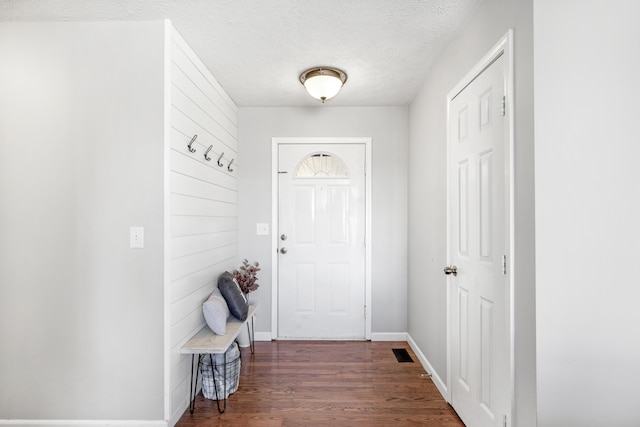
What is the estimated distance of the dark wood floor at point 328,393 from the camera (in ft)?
6.93

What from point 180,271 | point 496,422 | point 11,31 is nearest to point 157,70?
point 11,31

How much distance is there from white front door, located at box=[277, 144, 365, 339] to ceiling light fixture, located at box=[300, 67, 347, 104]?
0.87 meters

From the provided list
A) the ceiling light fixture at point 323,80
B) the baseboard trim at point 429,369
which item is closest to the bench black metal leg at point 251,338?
the baseboard trim at point 429,369

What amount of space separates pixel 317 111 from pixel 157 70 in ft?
6.08

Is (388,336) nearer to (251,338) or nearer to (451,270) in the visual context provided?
(251,338)

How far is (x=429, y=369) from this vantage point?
272 cm

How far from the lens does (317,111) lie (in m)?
3.58

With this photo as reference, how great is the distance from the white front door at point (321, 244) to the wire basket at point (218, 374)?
1.18 m

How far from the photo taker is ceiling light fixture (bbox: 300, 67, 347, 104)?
8.70ft

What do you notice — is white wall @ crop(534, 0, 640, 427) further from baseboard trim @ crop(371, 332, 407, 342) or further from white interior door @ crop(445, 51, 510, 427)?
baseboard trim @ crop(371, 332, 407, 342)

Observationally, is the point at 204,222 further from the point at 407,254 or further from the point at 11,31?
the point at 407,254

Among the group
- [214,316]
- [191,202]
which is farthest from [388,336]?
[191,202]

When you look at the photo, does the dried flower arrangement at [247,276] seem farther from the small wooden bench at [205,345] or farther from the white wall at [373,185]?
the small wooden bench at [205,345]

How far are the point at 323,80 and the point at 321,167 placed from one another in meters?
1.08
